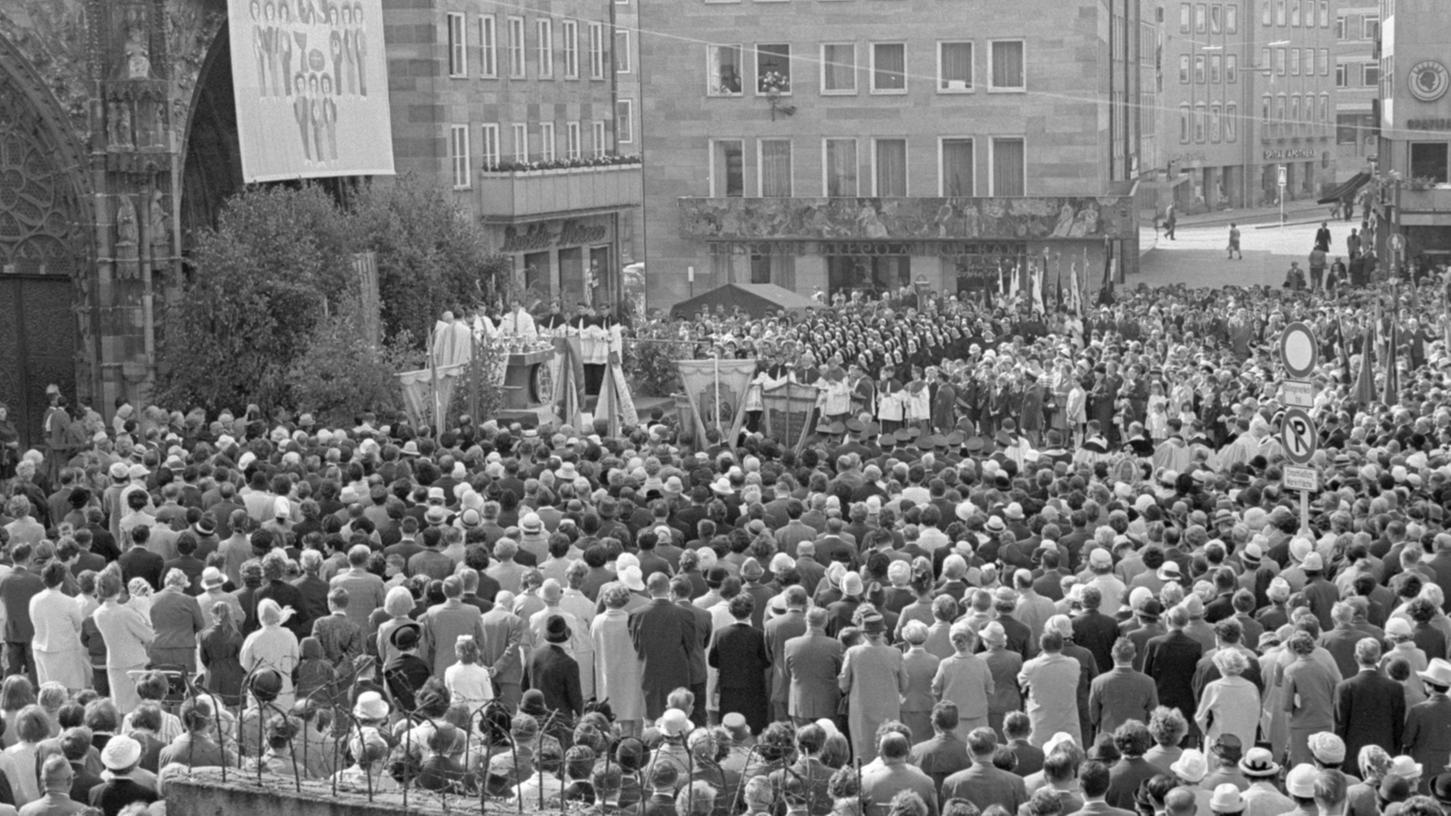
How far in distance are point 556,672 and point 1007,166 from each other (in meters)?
49.2

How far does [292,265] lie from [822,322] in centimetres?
1145

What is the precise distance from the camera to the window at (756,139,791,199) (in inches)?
2537

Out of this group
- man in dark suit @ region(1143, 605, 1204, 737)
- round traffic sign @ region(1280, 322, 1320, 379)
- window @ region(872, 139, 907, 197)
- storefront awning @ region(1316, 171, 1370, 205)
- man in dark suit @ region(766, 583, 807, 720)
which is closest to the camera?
man in dark suit @ region(1143, 605, 1204, 737)

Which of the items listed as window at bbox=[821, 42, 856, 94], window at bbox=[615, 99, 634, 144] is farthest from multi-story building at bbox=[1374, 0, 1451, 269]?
window at bbox=[615, 99, 634, 144]

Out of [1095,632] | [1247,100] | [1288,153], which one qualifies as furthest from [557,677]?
[1288,153]

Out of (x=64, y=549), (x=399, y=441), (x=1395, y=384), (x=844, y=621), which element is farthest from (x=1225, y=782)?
(x=1395, y=384)

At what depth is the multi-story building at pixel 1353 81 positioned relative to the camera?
116188 millimetres

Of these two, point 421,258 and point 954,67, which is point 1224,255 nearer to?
point 954,67

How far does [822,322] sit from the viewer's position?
4191 cm

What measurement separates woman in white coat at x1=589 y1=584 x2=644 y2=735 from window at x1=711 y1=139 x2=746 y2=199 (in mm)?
49741

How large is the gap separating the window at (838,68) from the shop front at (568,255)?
9.23 metres

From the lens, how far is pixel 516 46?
2031 inches

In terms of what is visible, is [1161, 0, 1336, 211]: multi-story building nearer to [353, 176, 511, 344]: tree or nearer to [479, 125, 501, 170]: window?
[479, 125, 501, 170]: window

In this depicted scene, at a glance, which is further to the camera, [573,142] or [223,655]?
[573,142]
